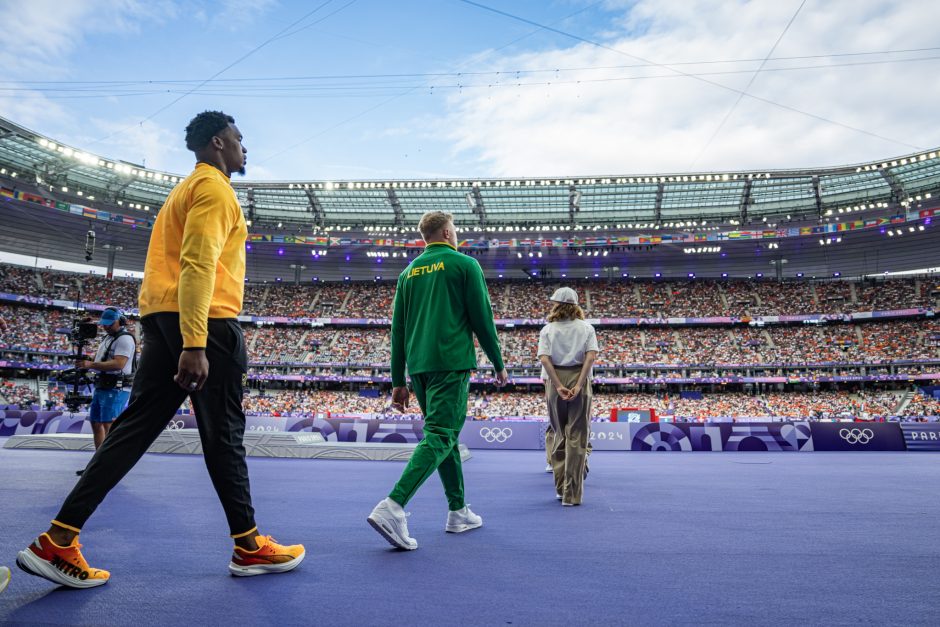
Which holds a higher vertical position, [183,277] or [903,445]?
[183,277]

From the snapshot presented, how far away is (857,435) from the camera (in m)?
14.8

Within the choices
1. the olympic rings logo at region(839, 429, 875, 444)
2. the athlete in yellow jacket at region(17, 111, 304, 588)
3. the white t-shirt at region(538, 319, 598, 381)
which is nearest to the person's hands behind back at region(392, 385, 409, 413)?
the athlete in yellow jacket at region(17, 111, 304, 588)

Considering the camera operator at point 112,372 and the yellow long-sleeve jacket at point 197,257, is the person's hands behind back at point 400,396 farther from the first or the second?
the camera operator at point 112,372

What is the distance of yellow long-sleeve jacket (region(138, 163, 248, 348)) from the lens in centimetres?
230

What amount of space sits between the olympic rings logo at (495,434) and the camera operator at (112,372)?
11401 mm

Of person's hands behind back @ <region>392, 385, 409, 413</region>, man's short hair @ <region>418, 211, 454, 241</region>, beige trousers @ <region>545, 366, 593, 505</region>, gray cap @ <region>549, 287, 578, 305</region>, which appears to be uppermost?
man's short hair @ <region>418, 211, 454, 241</region>

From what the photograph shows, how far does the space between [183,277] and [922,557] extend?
11.8 feet

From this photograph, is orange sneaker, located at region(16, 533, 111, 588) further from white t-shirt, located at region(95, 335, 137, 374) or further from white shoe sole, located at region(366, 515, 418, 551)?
white t-shirt, located at region(95, 335, 137, 374)

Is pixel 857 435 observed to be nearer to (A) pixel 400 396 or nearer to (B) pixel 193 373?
(A) pixel 400 396

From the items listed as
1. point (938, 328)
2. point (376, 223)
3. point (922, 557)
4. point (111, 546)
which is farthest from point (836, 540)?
point (938, 328)

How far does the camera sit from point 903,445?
1445cm

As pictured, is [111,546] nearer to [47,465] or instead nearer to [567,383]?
[567,383]

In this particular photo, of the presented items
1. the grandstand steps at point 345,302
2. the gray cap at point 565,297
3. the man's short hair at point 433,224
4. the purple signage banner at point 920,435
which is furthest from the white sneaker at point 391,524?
the grandstand steps at point 345,302

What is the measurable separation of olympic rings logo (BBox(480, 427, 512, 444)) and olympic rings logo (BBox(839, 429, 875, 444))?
888cm
